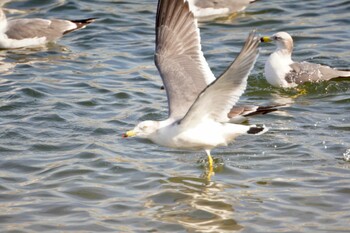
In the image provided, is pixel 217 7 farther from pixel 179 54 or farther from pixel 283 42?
pixel 179 54

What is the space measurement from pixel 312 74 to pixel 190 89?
3166 millimetres

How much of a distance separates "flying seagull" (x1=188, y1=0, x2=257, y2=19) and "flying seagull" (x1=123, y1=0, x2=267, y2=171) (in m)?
5.98

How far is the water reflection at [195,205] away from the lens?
6.13 meters

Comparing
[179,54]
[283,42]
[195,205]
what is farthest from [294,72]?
[195,205]

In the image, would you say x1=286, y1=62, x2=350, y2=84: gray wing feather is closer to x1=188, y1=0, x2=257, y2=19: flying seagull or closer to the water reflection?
the water reflection

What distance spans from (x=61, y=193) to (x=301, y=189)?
1.95 meters

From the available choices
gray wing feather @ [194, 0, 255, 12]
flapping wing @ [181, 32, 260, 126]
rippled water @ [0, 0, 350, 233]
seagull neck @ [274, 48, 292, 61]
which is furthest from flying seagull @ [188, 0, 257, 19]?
flapping wing @ [181, 32, 260, 126]

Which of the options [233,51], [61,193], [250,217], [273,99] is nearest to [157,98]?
[273,99]

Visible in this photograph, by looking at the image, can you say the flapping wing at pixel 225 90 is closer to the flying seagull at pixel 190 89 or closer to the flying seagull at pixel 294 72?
the flying seagull at pixel 190 89

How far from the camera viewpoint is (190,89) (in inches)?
289

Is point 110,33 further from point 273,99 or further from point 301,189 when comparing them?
point 301,189

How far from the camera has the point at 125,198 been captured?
22.0 ft

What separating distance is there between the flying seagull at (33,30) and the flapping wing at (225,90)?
19.3 feet

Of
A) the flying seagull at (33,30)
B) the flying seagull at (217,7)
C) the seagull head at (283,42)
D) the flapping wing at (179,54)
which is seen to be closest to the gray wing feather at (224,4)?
the flying seagull at (217,7)
